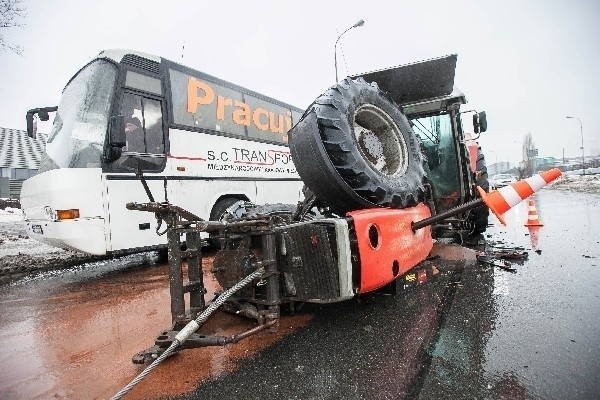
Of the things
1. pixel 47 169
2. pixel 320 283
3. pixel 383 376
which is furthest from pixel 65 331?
pixel 47 169

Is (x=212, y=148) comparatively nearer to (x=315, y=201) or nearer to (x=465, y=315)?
(x=315, y=201)

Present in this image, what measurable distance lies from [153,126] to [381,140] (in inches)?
141

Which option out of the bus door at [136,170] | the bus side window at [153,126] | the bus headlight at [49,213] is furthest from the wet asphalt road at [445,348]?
the bus side window at [153,126]

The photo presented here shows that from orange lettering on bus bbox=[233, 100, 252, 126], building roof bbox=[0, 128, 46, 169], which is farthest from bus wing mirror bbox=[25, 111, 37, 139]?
building roof bbox=[0, 128, 46, 169]

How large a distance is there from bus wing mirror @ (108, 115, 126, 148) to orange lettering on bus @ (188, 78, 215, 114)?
226cm

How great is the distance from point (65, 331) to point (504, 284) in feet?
12.6

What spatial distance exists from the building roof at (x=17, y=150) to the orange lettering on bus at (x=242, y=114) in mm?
25237

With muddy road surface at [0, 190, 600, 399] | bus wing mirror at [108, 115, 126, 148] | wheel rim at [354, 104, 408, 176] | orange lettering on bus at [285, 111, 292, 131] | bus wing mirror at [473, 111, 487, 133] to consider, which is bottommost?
muddy road surface at [0, 190, 600, 399]

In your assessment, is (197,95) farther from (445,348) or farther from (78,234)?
(445,348)

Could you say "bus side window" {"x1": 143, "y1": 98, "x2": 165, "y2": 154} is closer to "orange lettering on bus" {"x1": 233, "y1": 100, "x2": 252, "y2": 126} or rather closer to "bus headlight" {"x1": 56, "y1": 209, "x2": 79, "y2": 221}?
"bus headlight" {"x1": 56, "y1": 209, "x2": 79, "y2": 221}

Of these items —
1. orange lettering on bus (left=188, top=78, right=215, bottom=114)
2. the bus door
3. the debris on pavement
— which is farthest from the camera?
orange lettering on bus (left=188, top=78, right=215, bottom=114)

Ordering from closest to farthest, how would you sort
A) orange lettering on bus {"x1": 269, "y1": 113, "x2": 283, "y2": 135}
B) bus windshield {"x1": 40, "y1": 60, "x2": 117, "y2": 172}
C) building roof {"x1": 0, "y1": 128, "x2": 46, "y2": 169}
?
bus windshield {"x1": 40, "y1": 60, "x2": 117, "y2": 172}
orange lettering on bus {"x1": 269, "y1": 113, "x2": 283, "y2": 135}
building roof {"x1": 0, "y1": 128, "x2": 46, "y2": 169}

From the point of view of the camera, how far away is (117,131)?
11.9 ft

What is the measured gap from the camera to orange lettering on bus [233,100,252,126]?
6625mm
